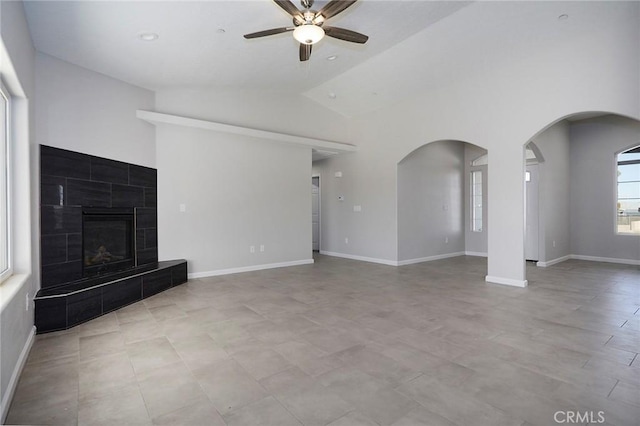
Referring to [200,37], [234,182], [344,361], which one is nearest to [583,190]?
[234,182]

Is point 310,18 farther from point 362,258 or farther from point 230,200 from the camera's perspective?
point 362,258

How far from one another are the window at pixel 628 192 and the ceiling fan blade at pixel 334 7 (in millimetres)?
7727

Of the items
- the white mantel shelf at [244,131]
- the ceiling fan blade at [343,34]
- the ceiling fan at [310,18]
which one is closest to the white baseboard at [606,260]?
the white mantel shelf at [244,131]

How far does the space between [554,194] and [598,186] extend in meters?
1.19

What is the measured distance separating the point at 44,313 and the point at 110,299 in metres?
0.70

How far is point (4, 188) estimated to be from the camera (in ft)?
9.34

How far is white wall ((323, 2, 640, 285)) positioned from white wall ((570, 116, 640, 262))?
4.02m

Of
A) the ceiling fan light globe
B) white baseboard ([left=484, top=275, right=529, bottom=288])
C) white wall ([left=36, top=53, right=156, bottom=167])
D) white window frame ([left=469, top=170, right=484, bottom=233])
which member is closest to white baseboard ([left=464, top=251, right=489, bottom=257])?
white window frame ([left=469, top=170, right=484, bottom=233])

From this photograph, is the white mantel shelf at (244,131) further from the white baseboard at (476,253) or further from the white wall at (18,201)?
the white baseboard at (476,253)

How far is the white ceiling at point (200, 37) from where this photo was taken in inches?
131

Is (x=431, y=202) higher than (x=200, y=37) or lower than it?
lower

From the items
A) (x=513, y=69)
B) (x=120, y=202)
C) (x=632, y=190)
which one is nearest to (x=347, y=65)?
(x=513, y=69)

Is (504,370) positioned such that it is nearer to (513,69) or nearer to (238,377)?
(238,377)

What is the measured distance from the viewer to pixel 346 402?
2.12 meters
